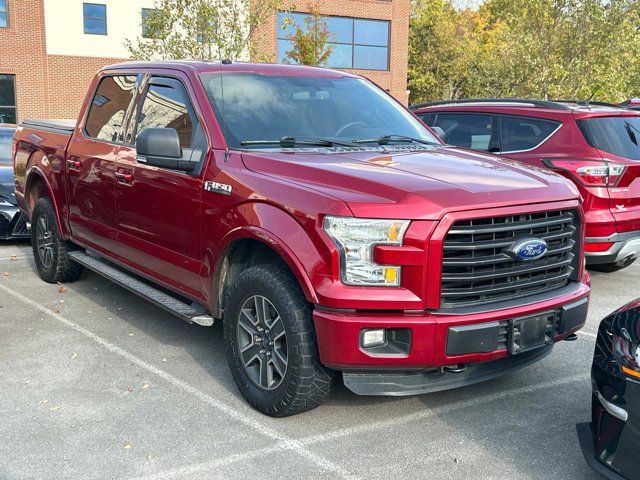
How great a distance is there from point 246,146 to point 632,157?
4.18 m

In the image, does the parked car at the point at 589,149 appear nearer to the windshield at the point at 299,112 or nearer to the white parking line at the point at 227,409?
the windshield at the point at 299,112

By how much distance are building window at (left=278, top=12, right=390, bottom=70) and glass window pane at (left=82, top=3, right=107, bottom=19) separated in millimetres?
8619

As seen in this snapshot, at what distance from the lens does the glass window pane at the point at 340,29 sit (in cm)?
3059

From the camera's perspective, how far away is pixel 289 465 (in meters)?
3.65

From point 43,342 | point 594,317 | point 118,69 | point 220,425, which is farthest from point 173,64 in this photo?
point 594,317

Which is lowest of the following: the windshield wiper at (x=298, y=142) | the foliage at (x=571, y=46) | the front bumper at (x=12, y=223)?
the front bumper at (x=12, y=223)

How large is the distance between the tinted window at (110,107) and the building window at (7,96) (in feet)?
75.3

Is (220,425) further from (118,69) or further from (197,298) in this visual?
(118,69)

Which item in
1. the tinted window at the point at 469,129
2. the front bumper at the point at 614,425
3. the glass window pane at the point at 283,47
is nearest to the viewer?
the front bumper at the point at 614,425

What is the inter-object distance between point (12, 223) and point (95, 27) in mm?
20102

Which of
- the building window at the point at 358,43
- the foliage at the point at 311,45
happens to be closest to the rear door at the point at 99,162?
the foliage at the point at 311,45

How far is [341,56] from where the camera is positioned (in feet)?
101

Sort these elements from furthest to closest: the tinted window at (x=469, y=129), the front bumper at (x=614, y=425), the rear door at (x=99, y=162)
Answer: the tinted window at (x=469, y=129) → the rear door at (x=99, y=162) → the front bumper at (x=614, y=425)

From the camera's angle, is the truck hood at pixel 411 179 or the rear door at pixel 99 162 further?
the rear door at pixel 99 162
